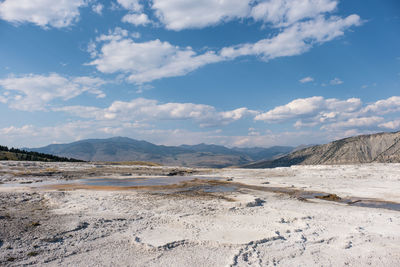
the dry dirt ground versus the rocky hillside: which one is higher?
the rocky hillside

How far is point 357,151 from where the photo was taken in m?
125

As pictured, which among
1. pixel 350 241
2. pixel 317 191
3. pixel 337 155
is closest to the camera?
pixel 350 241

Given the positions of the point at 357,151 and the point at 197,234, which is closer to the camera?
the point at 197,234

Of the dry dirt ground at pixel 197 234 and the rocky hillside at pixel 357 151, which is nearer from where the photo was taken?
the dry dirt ground at pixel 197 234

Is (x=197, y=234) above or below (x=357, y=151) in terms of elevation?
below

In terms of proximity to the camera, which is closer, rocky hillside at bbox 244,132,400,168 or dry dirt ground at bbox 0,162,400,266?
dry dirt ground at bbox 0,162,400,266

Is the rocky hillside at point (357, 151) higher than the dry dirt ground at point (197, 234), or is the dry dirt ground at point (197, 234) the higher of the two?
the rocky hillside at point (357, 151)

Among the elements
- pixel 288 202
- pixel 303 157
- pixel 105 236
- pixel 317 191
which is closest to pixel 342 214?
pixel 288 202

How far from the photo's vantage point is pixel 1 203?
19.4m

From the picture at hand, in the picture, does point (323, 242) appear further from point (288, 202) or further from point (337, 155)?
point (337, 155)

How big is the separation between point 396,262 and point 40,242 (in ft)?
44.7

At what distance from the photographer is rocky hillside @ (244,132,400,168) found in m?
112

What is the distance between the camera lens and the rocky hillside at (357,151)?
4422 inches

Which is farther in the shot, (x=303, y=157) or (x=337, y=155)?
(x=303, y=157)
